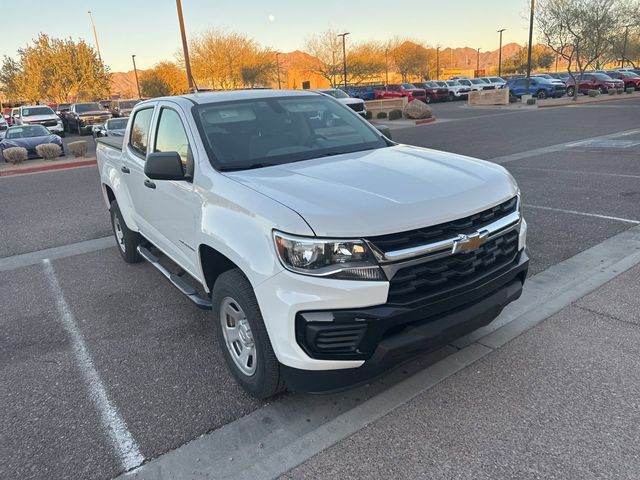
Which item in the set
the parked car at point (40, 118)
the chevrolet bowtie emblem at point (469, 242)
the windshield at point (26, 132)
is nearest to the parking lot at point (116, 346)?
Answer: the chevrolet bowtie emblem at point (469, 242)

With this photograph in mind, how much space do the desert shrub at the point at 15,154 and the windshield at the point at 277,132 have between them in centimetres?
1518

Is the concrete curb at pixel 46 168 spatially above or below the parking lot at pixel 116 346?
above

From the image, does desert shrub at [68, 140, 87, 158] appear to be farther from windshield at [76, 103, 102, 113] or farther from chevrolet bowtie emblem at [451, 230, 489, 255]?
chevrolet bowtie emblem at [451, 230, 489, 255]

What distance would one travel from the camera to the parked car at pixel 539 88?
3594 cm

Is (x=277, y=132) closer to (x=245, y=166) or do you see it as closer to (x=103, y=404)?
(x=245, y=166)

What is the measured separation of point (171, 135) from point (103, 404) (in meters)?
2.04

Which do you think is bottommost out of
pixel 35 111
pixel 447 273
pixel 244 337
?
pixel 244 337

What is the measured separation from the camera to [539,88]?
1430 inches

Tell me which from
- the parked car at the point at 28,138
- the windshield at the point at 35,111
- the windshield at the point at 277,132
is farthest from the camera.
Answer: the windshield at the point at 35,111

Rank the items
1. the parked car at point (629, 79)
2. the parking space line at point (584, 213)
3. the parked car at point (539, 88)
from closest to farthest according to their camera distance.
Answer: the parking space line at point (584, 213) < the parked car at point (539, 88) < the parked car at point (629, 79)

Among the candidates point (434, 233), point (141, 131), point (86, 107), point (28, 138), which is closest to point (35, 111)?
point (86, 107)

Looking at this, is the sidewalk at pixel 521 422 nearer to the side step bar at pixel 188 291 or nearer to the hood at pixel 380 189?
the hood at pixel 380 189

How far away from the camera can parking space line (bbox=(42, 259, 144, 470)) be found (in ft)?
8.95

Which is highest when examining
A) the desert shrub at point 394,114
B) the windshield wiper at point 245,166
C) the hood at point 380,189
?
the windshield wiper at point 245,166
